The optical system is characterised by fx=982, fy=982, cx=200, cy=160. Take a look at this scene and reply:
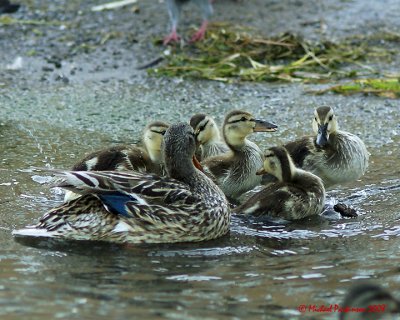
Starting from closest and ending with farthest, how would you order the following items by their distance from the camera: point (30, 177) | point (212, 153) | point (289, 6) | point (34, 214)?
point (34, 214)
point (30, 177)
point (212, 153)
point (289, 6)

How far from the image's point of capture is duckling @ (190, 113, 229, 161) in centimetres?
724

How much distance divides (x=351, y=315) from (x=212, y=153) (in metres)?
3.51

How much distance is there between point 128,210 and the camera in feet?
18.2

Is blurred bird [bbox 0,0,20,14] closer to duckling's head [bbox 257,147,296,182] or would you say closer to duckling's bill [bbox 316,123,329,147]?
duckling's bill [bbox 316,123,329,147]

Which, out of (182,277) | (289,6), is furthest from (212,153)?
(289,6)

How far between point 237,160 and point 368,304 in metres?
3.45

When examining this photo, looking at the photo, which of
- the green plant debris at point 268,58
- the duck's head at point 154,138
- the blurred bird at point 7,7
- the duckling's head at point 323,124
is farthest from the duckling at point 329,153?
the blurred bird at point 7,7

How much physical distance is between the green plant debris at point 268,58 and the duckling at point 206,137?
245 cm

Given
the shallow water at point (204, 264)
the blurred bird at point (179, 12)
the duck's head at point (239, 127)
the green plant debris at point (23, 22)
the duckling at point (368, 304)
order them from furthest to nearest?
the green plant debris at point (23, 22) → the blurred bird at point (179, 12) → the duck's head at point (239, 127) → the shallow water at point (204, 264) → the duckling at point (368, 304)

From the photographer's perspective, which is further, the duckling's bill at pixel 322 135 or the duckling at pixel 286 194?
the duckling's bill at pixel 322 135

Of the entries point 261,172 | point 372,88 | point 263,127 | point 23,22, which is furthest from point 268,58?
point 261,172

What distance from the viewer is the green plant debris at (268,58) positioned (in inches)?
395

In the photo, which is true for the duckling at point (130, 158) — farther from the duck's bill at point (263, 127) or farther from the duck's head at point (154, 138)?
the duck's bill at point (263, 127)

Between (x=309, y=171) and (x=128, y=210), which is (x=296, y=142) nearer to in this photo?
(x=309, y=171)
